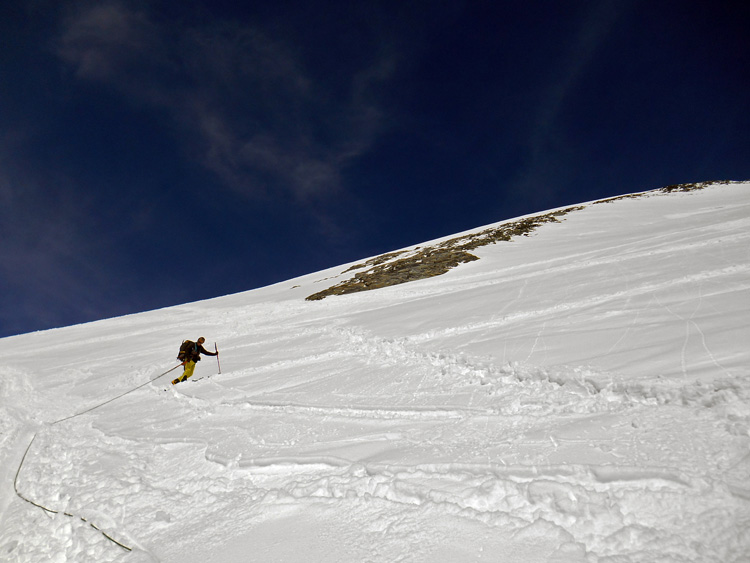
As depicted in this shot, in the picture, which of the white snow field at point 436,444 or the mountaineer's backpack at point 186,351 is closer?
the white snow field at point 436,444

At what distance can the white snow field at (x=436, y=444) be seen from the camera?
9.46ft

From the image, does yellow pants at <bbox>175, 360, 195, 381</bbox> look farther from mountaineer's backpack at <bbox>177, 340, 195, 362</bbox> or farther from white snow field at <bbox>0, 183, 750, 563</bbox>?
white snow field at <bbox>0, 183, 750, 563</bbox>

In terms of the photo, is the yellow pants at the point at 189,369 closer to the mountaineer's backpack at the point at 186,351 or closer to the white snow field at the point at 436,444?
the mountaineer's backpack at the point at 186,351

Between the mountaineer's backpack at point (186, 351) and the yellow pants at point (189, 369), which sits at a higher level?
the mountaineer's backpack at point (186, 351)

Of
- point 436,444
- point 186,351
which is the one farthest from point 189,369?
point 436,444

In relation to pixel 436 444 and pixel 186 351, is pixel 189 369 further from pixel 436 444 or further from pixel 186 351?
pixel 436 444

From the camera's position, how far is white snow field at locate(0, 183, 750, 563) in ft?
9.46

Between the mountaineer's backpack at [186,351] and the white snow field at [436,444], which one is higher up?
the mountaineer's backpack at [186,351]

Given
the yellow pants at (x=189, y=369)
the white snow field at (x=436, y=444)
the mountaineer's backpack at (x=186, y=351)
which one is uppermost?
the mountaineer's backpack at (x=186, y=351)

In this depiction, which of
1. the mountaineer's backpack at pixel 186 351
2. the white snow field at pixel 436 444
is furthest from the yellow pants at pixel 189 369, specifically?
the white snow field at pixel 436 444

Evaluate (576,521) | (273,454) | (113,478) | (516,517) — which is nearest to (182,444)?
(113,478)

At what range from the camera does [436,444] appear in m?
4.25

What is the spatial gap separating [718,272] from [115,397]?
15.3m

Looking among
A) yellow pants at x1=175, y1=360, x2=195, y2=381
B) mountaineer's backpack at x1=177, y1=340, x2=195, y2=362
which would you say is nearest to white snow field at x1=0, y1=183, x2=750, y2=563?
yellow pants at x1=175, y1=360, x2=195, y2=381
